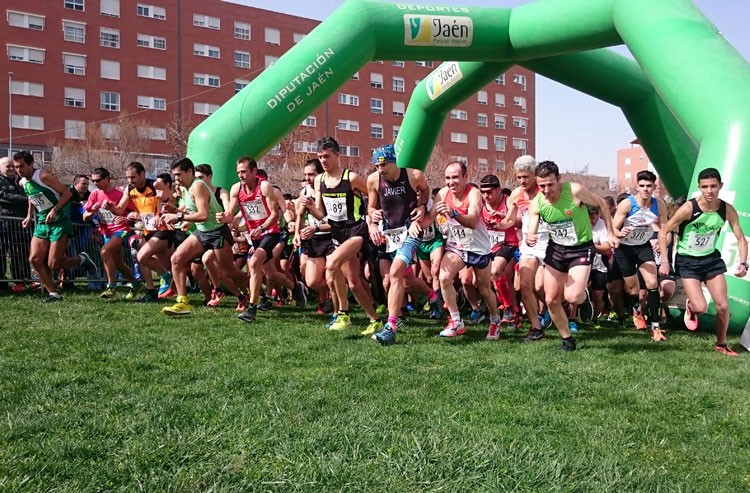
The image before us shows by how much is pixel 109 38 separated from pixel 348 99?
2150cm

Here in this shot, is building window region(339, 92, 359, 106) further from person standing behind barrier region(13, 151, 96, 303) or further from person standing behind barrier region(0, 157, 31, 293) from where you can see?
person standing behind barrier region(13, 151, 96, 303)

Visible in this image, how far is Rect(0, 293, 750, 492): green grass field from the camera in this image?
300 cm

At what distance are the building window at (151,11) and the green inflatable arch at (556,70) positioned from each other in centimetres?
4373

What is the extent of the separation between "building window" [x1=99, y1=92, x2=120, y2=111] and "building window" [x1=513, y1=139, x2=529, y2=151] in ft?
139

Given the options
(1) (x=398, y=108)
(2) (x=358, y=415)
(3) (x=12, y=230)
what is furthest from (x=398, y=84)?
(2) (x=358, y=415)

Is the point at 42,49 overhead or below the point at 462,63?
overhead

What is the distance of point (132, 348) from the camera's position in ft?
19.5

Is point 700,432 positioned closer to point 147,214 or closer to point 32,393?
point 32,393

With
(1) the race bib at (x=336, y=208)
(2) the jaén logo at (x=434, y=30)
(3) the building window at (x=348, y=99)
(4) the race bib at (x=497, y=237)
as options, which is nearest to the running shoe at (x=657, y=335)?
(4) the race bib at (x=497, y=237)

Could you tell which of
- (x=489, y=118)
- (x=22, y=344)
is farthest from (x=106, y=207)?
(x=489, y=118)

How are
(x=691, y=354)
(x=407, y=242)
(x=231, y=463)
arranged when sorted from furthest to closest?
(x=407, y=242), (x=691, y=354), (x=231, y=463)

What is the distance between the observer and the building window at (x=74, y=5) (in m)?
47.4

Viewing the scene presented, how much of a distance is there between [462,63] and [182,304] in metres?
8.62

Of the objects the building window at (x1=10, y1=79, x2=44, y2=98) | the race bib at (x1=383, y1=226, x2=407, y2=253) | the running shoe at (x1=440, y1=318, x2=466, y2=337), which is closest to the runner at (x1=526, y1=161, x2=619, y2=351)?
the running shoe at (x1=440, y1=318, x2=466, y2=337)
